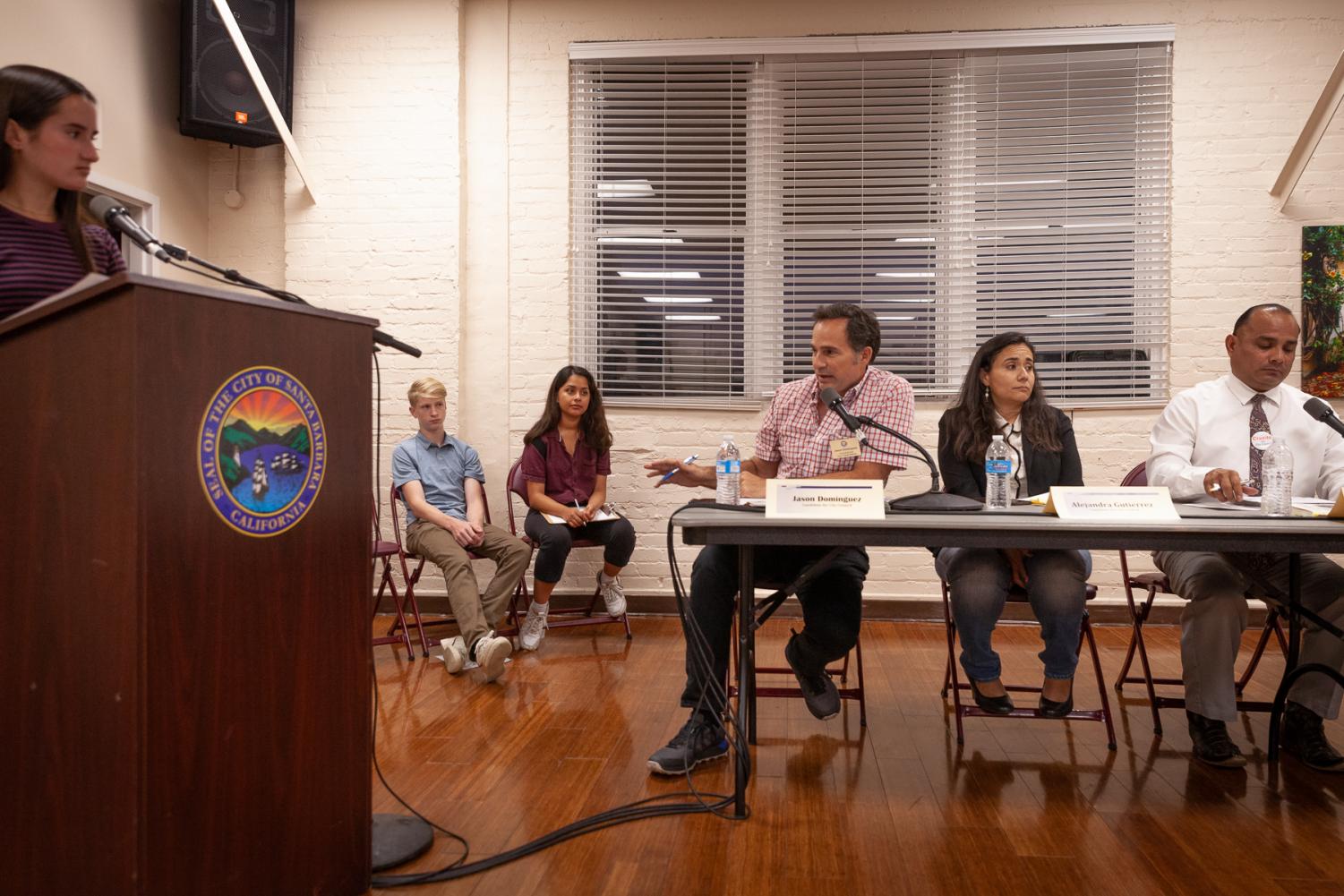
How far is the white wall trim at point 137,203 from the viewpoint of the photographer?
4020 millimetres

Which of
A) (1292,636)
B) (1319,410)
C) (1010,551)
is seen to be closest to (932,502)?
(1010,551)

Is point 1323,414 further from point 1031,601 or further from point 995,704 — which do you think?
point 995,704

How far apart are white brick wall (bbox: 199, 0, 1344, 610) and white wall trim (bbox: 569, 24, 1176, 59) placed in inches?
2.5

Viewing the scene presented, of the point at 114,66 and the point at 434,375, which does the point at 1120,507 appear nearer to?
the point at 434,375

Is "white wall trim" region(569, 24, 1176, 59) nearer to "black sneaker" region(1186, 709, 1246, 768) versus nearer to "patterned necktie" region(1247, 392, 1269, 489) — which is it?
"patterned necktie" region(1247, 392, 1269, 489)

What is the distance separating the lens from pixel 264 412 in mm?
1388

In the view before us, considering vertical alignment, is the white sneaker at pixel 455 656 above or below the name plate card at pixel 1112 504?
below

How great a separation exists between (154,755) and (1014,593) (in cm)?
221

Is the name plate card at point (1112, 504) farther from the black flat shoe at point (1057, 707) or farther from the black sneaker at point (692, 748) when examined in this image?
the black sneaker at point (692, 748)

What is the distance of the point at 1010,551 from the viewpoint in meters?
2.54

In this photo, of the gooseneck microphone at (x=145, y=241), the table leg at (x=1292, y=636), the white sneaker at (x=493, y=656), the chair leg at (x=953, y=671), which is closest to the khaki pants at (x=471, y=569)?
the white sneaker at (x=493, y=656)

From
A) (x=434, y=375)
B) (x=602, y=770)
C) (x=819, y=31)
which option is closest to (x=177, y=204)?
(x=434, y=375)

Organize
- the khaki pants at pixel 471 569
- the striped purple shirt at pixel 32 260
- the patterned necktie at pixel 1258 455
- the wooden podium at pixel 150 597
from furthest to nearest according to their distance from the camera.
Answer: the khaki pants at pixel 471 569
the patterned necktie at pixel 1258 455
the striped purple shirt at pixel 32 260
the wooden podium at pixel 150 597

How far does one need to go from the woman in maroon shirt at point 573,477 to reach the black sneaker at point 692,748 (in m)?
1.73
